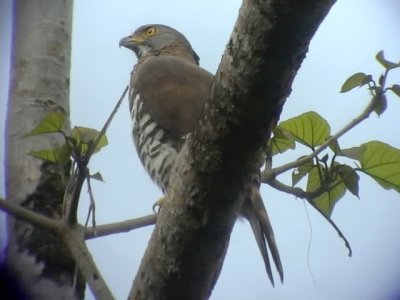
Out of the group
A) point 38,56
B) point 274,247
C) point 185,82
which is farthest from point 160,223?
point 185,82

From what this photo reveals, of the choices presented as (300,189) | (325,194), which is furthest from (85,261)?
(325,194)

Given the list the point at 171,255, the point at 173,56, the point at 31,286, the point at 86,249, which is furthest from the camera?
the point at 173,56

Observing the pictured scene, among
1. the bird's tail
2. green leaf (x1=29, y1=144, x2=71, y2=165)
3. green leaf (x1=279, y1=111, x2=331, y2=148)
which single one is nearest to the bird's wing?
the bird's tail

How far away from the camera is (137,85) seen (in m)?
4.07

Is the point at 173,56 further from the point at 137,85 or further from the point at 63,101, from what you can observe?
the point at 63,101

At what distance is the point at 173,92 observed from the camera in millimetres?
3783

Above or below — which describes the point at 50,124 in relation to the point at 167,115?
below

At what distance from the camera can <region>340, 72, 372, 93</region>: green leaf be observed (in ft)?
8.71

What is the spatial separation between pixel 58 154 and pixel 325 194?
2.96ft

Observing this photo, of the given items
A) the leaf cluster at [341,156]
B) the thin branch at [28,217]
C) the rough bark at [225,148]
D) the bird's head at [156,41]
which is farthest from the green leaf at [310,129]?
the bird's head at [156,41]

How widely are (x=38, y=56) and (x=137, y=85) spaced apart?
2.85ft

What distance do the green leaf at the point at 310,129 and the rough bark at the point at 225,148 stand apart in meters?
0.67

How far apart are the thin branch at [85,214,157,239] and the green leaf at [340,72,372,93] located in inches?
30.5

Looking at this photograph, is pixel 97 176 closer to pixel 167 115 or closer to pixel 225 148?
pixel 225 148
